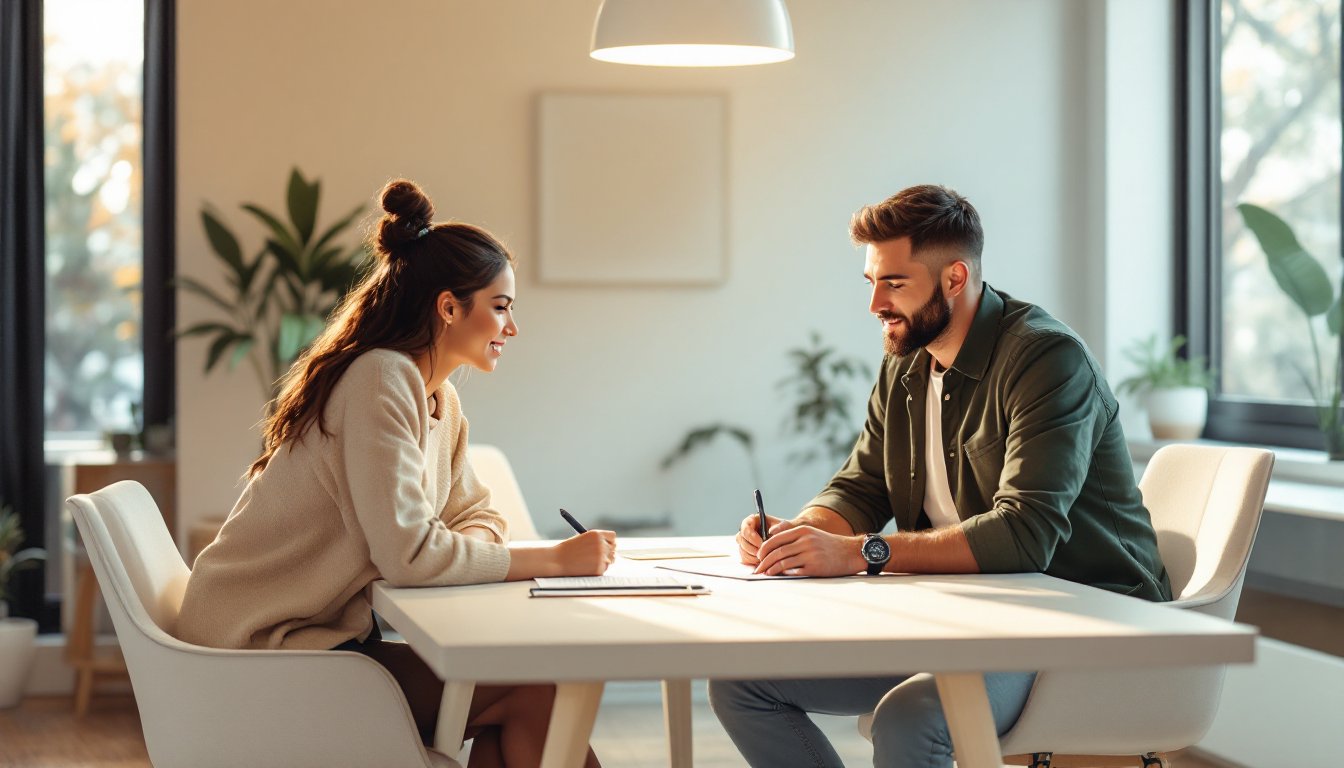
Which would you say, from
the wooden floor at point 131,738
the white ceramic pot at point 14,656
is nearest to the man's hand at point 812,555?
the wooden floor at point 131,738

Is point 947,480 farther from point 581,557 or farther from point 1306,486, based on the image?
point 1306,486

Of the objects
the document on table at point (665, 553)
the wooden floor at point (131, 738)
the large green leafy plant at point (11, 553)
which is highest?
the document on table at point (665, 553)

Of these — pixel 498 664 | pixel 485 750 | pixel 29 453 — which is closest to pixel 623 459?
pixel 29 453

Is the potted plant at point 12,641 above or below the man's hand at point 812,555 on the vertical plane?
below

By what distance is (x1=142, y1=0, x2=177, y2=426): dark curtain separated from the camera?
15.8ft

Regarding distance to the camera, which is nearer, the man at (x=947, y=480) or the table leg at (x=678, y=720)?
the man at (x=947, y=480)

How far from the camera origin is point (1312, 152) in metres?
4.26

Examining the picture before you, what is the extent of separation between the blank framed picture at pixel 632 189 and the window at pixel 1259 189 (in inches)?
62.4

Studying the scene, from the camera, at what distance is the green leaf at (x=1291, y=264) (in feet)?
12.7

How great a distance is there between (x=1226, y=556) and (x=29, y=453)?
3922 millimetres

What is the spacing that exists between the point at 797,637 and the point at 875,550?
61 centimetres

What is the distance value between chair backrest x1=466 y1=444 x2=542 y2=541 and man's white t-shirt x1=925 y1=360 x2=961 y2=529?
0.83 meters

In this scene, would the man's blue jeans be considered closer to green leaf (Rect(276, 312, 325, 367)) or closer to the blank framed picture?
green leaf (Rect(276, 312, 325, 367))

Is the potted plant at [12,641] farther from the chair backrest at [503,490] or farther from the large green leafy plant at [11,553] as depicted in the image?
the chair backrest at [503,490]
